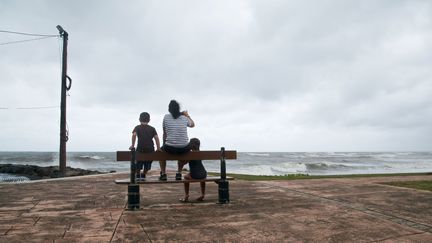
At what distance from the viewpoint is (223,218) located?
4590 millimetres

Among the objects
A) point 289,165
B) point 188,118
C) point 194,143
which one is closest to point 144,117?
point 188,118

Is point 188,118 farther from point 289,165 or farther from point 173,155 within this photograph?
point 289,165

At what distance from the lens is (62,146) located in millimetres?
13594

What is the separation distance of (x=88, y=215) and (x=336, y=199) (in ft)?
14.2

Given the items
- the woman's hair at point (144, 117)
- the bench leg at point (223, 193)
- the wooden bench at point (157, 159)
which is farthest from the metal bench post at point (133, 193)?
the bench leg at point (223, 193)

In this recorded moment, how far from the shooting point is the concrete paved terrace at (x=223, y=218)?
3.66 m

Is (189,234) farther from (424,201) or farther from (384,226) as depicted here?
(424,201)

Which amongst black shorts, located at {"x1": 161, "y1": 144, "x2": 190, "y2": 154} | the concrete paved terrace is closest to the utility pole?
the concrete paved terrace

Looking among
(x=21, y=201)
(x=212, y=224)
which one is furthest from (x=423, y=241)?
(x=21, y=201)

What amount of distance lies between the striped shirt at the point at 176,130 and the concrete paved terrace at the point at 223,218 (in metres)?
1.05

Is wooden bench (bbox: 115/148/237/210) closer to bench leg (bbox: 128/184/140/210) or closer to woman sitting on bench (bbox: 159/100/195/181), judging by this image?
bench leg (bbox: 128/184/140/210)

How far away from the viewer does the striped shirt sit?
5.59 metres

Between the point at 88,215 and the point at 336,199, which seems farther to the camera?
the point at 336,199

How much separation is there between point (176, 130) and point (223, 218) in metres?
1.78
